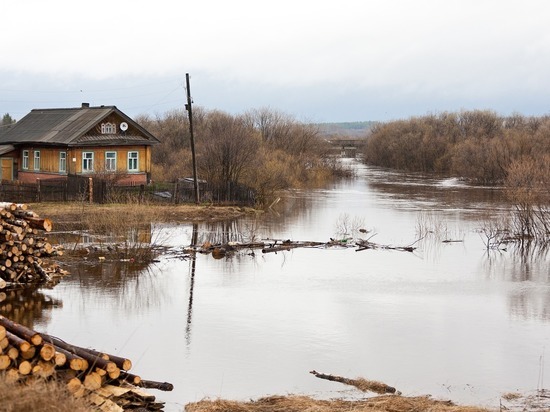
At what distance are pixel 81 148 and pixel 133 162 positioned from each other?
10.2ft

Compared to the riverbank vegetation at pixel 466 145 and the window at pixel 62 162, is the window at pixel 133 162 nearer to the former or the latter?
the window at pixel 62 162

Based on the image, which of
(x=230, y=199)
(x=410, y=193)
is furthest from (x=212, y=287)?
(x=410, y=193)

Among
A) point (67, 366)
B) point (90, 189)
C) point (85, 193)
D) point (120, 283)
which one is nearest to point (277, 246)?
point (120, 283)

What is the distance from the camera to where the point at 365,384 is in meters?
12.3

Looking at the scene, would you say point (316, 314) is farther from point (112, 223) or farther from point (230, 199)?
point (230, 199)

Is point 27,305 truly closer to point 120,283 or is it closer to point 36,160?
point 120,283

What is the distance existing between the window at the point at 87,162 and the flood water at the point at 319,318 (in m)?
14.5

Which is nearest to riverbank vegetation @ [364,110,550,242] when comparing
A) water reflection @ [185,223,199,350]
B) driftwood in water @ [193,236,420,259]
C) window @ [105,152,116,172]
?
driftwood in water @ [193,236,420,259]

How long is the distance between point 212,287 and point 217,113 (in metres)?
66.9

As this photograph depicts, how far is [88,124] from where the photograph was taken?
142 ft

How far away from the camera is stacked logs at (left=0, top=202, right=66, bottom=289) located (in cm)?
1903

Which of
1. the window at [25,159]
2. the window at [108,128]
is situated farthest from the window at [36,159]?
the window at [108,128]

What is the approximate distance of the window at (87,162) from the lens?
141 feet

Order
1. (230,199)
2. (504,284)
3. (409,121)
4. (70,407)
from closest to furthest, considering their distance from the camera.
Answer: (70,407) → (504,284) → (230,199) → (409,121)
